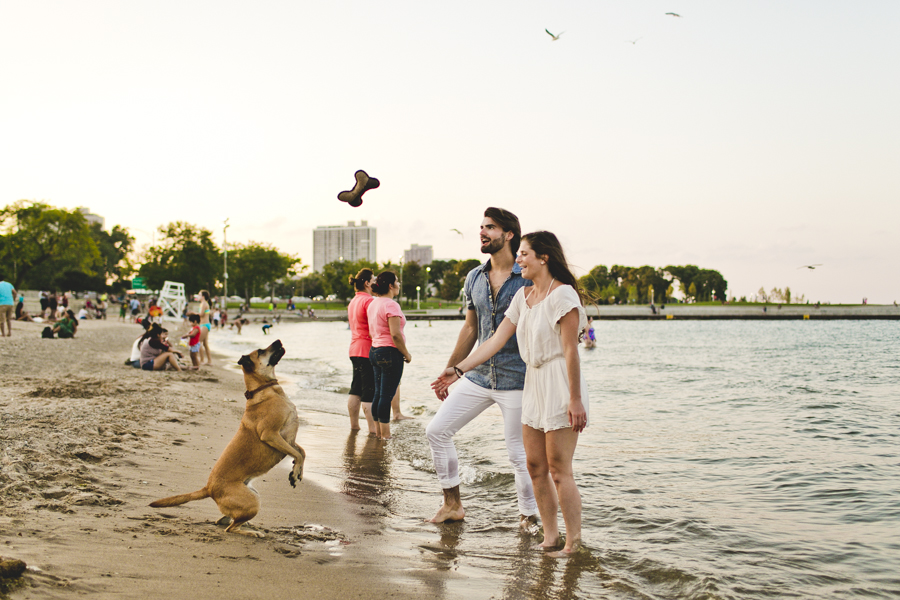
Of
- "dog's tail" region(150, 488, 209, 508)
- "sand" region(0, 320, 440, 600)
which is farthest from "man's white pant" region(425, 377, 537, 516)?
"dog's tail" region(150, 488, 209, 508)

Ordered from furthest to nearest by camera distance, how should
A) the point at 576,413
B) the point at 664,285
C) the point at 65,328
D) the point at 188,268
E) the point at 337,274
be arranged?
the point at 664,285 → the point at 337,274 → the point at 188,268 → the point at 65,328 → the point at 576,413

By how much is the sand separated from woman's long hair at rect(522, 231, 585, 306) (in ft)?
6.50

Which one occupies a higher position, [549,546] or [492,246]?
[492,246]

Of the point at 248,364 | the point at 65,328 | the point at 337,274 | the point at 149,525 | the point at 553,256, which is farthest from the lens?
the point at 337,274

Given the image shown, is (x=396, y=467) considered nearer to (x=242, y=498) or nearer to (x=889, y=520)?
(x=242, y=498)

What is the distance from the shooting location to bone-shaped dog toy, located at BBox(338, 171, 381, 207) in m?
5.59

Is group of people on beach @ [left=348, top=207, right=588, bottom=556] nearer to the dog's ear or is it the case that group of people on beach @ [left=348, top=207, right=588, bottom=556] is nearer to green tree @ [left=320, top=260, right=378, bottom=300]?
the dog's ear

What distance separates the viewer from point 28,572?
277 centimetres

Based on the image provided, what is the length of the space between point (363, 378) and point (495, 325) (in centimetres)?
364

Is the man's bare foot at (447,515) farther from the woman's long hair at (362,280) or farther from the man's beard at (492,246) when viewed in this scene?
the woman's long hair at (362,280)

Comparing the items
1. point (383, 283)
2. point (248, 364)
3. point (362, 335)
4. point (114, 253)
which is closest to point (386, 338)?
point (383, 283)

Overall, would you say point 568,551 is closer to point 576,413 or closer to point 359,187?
point 576,413

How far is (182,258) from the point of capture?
64750 mm

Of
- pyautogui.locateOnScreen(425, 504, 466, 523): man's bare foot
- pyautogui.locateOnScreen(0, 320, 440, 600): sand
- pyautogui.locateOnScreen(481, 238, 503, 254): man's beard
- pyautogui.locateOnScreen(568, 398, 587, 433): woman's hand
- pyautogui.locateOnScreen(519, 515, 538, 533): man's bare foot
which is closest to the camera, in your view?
pyautogui.locateOnScreen(0, 320, 440, 600): sand
